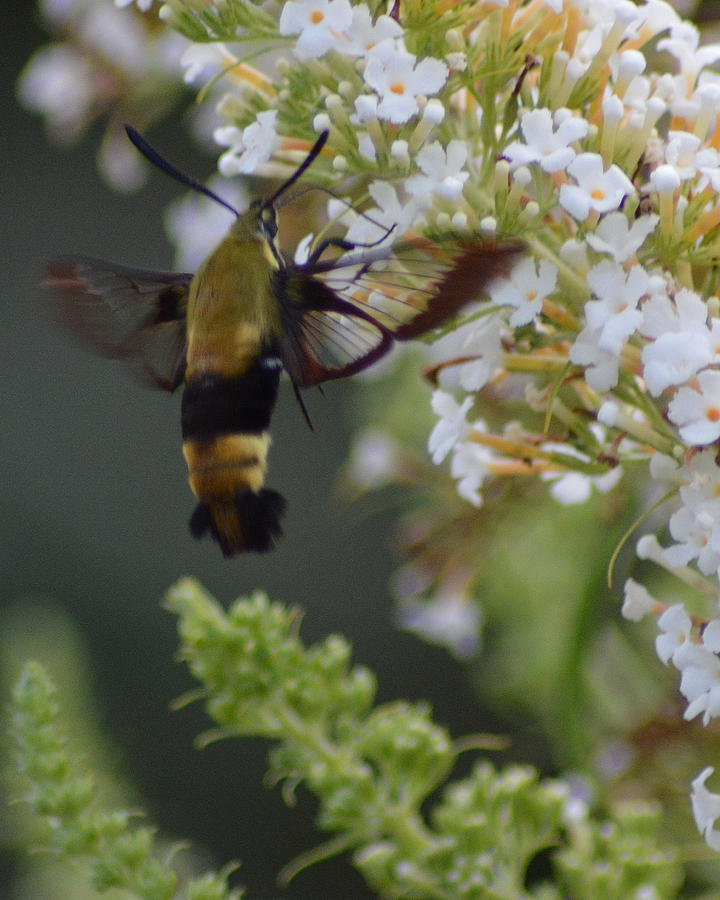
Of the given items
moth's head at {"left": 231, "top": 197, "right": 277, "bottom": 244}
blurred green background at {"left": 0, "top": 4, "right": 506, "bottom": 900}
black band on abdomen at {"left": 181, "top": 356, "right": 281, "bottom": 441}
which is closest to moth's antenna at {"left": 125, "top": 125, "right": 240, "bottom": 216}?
moth's head at {"left": 231, "top": 197, "right": 277, "bottom": 244}

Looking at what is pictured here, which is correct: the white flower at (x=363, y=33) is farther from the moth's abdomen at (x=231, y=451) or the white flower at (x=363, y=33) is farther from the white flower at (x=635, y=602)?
the white flower at (x=635, y=602)

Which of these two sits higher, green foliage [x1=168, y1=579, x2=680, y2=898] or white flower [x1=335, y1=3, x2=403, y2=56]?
white flower [x1=335, y1=3, x2=403, y2=56]

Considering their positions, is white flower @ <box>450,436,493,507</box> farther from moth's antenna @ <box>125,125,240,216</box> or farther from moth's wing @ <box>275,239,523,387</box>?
moth's antenna @ <box>125,125,240,216</box>

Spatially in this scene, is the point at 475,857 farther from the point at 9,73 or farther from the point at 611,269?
the point at 9,73

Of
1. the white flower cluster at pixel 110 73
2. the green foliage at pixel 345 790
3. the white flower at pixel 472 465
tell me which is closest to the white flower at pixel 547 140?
the white flower at pixel 472 465

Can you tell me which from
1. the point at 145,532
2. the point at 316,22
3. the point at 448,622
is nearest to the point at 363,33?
the point at 316,22

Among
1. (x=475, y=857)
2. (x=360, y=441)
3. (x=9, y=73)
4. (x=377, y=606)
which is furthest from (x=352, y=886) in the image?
(x=9, y=73)

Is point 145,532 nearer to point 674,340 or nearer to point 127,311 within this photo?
point 127,311
